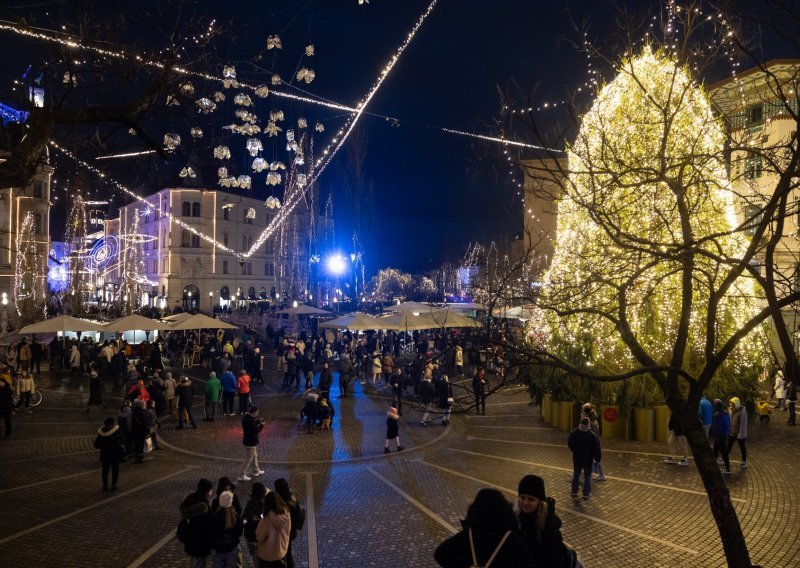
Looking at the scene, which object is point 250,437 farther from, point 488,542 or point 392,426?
point 488,542

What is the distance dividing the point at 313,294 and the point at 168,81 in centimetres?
5430

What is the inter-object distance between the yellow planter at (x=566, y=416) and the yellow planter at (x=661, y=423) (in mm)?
2117

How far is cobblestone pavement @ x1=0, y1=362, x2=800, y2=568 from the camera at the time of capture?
7.58 m

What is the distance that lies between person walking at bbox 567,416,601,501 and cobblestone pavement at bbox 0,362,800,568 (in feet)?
0.99

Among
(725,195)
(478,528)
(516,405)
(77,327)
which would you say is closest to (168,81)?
(478,528)

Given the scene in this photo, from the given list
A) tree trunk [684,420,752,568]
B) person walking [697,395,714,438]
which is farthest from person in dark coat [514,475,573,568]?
person walking [697,395,714,438]

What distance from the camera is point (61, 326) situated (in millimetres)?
21125

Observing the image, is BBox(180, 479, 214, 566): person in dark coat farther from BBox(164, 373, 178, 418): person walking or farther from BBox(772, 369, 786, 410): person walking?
BBox(772, 369, 786, 410): person walking

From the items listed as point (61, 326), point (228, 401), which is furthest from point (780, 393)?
point (61, 326)

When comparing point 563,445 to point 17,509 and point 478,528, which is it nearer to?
point 478,528

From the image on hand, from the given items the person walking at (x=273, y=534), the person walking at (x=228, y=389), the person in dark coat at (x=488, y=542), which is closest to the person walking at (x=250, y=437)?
the person walking at (x=273, y=534)

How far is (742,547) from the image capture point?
174 inches

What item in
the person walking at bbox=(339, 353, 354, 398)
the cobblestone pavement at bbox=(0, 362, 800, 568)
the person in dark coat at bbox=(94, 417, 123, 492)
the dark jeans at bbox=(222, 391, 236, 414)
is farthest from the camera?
the person walking at bbox=(339, 353, 354, 398)

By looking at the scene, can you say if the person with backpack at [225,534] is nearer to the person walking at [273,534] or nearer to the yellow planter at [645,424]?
the person walking at [273,534]
